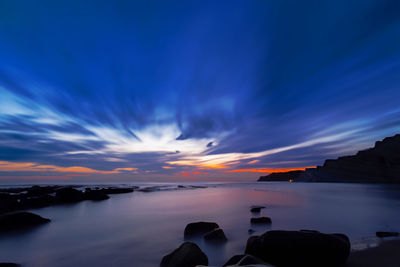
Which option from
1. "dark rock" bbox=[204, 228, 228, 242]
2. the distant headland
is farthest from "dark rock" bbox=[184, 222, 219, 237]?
the distant headland

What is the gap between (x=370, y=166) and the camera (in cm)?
8838

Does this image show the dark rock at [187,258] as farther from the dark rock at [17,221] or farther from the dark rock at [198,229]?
the dark rock at [17,221]

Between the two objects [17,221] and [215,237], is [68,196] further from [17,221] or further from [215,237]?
[215,237]

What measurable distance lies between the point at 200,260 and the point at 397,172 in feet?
377

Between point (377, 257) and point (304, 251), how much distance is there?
→ 259 cm

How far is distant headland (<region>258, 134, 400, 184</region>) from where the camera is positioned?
3184 inches

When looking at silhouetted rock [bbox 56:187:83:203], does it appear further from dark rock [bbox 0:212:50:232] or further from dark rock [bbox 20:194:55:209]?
dark rock [bbox 0:212:50:232]

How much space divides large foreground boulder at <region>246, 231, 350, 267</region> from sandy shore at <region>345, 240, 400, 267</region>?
21.4 inches

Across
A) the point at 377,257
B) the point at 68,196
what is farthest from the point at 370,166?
the point at 68,196

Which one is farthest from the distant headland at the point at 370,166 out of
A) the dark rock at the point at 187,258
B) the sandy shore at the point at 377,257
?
the dark rock at the point at 187,258

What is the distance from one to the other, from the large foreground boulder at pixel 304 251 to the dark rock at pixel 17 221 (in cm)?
1277

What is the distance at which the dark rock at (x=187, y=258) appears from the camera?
4617mm

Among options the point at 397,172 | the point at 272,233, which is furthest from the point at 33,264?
the point at 397,172

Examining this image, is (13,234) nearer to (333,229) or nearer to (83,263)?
(83,263)
